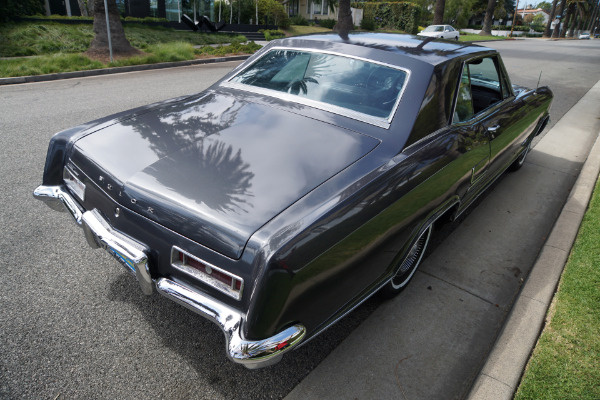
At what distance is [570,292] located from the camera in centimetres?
293

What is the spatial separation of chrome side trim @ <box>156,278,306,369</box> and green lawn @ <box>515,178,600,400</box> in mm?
1263

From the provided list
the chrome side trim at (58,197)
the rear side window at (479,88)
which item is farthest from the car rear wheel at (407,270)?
the chrome side trim at (58,197)

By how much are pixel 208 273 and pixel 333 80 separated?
66.1 inches

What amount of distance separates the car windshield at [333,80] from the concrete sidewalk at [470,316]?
131 centimetres

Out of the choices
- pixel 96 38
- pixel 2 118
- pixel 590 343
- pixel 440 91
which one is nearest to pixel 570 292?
pixel 590 343

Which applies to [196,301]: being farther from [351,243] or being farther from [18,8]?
[18,8]

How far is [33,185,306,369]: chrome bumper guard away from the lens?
1.76 metres

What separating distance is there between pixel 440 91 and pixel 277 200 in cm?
150

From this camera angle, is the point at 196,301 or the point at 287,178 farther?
the point at 287,178

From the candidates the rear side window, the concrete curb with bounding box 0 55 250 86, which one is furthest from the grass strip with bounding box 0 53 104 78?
the rear side window

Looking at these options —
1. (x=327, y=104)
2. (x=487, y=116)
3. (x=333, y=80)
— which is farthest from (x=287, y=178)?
(x=487, y=116)

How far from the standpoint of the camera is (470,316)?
2.81 meters

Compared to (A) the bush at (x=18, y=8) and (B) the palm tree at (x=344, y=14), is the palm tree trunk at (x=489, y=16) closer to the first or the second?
(B) the palm tree at (x=344, y=14)

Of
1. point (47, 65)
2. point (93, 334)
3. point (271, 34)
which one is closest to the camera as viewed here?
point (93, 334)
